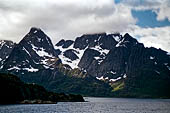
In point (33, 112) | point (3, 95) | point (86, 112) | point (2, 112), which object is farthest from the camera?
point (3, 95)

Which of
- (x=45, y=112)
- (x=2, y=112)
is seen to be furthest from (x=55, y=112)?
(x=2, y=112)

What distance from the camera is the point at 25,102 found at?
19950 cm

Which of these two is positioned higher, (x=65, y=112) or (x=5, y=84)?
(x=5, y=84)

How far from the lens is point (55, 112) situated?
444 feet

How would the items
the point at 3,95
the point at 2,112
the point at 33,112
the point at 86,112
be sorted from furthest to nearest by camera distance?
the point at 3,95
the point at 86,112
the point at 33,112
the point at 2,112

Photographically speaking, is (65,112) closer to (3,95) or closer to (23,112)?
(23,112)

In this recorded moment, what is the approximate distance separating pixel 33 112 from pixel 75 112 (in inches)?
863

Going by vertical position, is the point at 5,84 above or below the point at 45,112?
above

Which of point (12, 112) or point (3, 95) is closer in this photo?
point (12, 112)

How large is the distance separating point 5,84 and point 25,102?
772 inches

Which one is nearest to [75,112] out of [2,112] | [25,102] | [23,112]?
[23,112]

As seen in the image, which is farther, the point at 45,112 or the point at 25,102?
the point at 25,102

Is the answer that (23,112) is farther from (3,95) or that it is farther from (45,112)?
(3,95)

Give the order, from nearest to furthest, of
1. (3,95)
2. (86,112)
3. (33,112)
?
(33,112) < (86,112) < (3,95)
